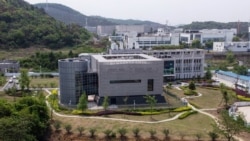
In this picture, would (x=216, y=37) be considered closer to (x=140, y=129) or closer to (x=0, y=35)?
(x=0, y=35)

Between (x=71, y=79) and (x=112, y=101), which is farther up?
(x=71, y=79)

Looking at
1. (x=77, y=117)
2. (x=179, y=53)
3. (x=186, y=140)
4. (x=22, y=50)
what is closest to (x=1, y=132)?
(x=77, y=117)

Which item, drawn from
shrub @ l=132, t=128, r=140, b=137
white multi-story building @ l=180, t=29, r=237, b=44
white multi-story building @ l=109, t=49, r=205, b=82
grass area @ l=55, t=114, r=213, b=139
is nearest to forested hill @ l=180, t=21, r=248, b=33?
white multi-story building @ l=180, t=29, r=237, b=44

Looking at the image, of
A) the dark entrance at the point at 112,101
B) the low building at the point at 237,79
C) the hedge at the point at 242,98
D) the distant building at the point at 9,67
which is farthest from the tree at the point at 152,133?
the distant building at the point at 9,67

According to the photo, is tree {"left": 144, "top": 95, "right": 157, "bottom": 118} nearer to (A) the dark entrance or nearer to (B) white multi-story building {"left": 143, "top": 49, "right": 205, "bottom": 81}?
(A) the dark entrance

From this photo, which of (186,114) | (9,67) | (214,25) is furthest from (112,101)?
(214,25)

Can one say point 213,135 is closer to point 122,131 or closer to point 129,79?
point 122,131

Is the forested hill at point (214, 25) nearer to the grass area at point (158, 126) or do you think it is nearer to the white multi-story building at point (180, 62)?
the white multi-story building at point (180, 62)

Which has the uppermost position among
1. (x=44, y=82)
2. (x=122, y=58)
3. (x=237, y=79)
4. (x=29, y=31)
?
(x=29, y=31)
